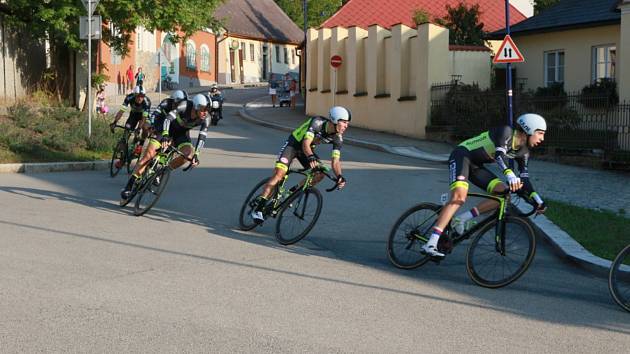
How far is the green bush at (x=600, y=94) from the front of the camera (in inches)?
811

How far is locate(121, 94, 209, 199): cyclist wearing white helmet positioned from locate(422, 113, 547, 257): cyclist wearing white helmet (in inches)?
168

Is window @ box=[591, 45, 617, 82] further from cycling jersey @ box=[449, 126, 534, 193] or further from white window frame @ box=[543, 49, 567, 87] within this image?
cycling jersey @ box=[449, 126, 534, 193]

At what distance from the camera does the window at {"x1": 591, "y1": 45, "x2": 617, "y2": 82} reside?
1068 inches

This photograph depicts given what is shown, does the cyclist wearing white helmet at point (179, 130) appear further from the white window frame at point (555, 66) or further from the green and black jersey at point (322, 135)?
the white window frame at point (555, 66)

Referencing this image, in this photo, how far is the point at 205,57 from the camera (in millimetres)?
69250

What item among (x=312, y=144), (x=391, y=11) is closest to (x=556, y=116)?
(x=312, y=144)

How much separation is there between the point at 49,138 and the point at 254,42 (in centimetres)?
5888

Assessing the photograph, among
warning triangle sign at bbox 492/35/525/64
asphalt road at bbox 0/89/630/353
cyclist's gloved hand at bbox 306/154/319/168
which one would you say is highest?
warning triangle sign at bbox 492/35/525/64

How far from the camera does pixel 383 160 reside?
21344mm

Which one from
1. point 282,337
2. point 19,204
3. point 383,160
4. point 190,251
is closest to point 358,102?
point 383,160

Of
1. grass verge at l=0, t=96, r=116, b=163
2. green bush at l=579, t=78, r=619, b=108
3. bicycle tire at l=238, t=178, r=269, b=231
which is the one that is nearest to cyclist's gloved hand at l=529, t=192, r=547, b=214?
bicycle tire at l=238, t=178, r=269, b=231

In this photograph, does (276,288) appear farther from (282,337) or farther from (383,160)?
(383,160)

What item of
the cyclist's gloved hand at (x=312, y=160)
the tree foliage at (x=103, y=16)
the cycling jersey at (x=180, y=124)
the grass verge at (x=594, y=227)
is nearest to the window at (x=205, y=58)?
the tree foliage at (x=103, y=16)

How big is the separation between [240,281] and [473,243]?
214 cm
